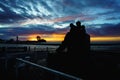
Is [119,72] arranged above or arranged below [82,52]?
below

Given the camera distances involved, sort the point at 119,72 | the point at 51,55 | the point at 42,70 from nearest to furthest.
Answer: the point at 42,70, the point at 51,55, the point at 119,72

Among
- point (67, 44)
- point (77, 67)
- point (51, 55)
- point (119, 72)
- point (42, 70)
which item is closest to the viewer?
point (42, 70)

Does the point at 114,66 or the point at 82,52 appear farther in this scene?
Answer: the point at 114,66

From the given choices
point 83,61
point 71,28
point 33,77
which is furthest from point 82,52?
point 33,77

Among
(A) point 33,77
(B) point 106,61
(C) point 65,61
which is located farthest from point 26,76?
(B) point 106,61

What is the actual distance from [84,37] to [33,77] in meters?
2.58

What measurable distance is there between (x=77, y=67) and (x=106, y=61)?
266 cm

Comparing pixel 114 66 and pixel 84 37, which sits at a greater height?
pixel 84 37

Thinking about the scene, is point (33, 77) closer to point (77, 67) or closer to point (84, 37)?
point (77, 67)

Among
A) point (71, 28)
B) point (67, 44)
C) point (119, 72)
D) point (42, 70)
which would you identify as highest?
point (71, 28)

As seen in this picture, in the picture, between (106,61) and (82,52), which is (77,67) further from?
(106,61)

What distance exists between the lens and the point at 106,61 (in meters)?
9.98

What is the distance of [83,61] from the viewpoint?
7898 mm

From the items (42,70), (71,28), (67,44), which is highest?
(71,28)
